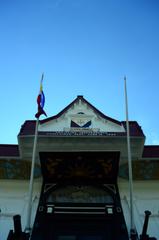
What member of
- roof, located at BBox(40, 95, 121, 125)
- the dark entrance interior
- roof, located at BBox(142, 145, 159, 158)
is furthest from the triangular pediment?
the dark entrance interior

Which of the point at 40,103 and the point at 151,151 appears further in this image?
the point at 40,103

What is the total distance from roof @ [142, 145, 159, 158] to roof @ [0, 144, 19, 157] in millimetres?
5031

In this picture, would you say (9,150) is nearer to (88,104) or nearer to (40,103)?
(40,103)

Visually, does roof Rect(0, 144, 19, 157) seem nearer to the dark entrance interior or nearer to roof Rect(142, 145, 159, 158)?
the dark entrance interior

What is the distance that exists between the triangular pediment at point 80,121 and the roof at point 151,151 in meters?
1.26

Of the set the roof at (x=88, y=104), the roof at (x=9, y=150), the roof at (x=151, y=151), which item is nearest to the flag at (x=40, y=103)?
the roof at (x=88, y=104)

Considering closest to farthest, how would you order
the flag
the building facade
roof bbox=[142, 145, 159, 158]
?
the building facade
roof bbox=[142, 145, 159, 158]
the flag

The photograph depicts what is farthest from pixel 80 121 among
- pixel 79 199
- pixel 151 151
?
pixel 79 199

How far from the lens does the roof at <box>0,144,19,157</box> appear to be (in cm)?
1268

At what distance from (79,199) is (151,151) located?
11.5 ft

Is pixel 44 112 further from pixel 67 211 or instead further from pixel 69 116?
pixel 67 211

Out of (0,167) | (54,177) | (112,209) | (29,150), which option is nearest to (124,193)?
(112,209)

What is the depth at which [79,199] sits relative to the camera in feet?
39.0

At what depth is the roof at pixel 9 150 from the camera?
12682 mm
